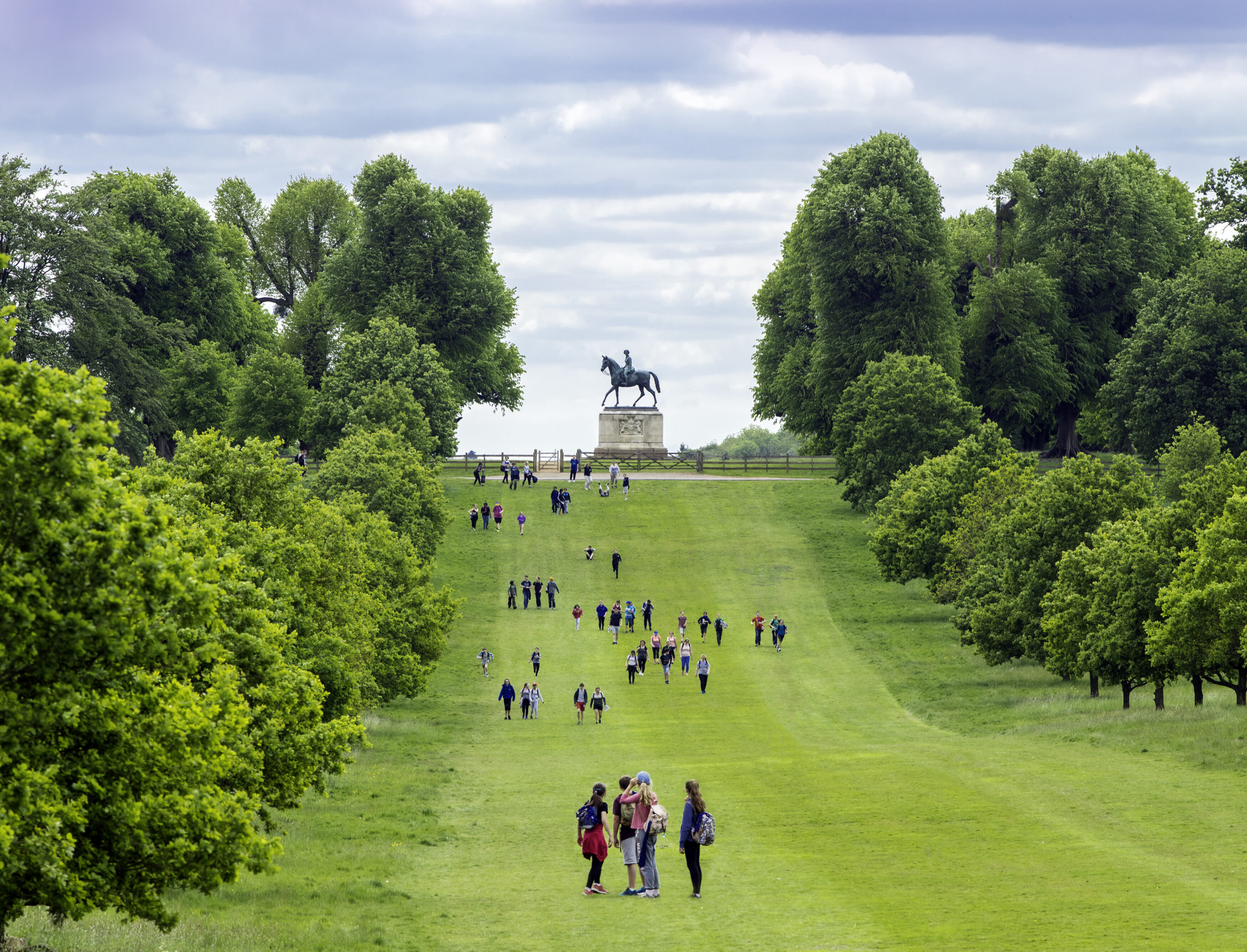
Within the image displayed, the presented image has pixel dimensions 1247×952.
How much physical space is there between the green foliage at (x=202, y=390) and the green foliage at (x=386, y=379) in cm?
988

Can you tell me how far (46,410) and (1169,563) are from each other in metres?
35.3

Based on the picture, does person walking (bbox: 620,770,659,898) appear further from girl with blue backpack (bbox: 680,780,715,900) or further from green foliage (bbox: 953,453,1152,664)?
green foliage (bbox: 953,453,1152,664)

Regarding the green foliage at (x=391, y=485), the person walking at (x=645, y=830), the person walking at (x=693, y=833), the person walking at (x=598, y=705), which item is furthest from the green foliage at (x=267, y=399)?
the person walking at (x=693, y=833)

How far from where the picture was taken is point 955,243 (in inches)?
3903

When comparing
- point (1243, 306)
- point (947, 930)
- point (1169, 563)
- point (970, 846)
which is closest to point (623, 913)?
point (947, 930)

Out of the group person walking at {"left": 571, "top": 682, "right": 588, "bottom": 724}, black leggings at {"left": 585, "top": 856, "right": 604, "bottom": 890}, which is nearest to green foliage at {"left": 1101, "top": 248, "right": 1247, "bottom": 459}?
person walking at {"left": 571, "top": 682, "right": 588, "bottom": 724}

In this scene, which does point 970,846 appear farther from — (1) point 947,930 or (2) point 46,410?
(2) point 46,410

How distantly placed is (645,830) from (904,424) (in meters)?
57.1

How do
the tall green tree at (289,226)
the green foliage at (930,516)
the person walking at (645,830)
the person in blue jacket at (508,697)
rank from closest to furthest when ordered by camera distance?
1. the person walking at (645,830)
2. the person in blue jacket at (508,697)
3. the green foliage at (930,516)
4. the tall green tree at (289,226)

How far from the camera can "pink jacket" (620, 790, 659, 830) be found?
74.3ft

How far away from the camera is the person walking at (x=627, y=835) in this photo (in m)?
23.0

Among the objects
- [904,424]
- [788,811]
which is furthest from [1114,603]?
[904,424]

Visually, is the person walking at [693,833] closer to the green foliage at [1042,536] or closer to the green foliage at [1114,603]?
the green foliage at [1114,603]

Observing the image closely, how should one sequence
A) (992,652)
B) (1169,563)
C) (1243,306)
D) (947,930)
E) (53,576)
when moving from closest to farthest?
(53,576) < (947,930) < (1169,563) < (992,652) < (1243,306)
